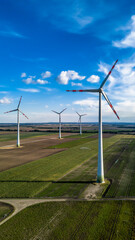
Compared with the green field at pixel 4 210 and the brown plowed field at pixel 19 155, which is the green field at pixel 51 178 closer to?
the green field at pixel 4 210

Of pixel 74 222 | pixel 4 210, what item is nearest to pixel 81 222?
pixel 74 222

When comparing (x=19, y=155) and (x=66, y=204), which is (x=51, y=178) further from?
(x=19, y=155)

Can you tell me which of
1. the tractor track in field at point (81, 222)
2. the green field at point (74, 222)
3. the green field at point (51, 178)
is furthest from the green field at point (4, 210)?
the tractor track in field at point (81, 222)

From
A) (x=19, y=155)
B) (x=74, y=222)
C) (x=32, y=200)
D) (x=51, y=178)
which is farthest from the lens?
(x=19, y=155)

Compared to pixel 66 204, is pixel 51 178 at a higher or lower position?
higher

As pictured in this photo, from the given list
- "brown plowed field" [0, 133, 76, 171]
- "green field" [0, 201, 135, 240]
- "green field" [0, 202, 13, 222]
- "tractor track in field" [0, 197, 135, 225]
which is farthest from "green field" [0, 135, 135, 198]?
"brown plowed field" [0, 133, 76, 171]

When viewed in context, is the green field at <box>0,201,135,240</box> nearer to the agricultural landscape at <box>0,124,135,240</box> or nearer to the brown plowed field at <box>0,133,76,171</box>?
the agricultural landscape at <box>0,124,135,240</box>

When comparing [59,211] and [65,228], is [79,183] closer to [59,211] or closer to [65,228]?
[59,211]

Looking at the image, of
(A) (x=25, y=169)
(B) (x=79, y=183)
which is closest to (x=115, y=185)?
(B) (x=79, y=183)
